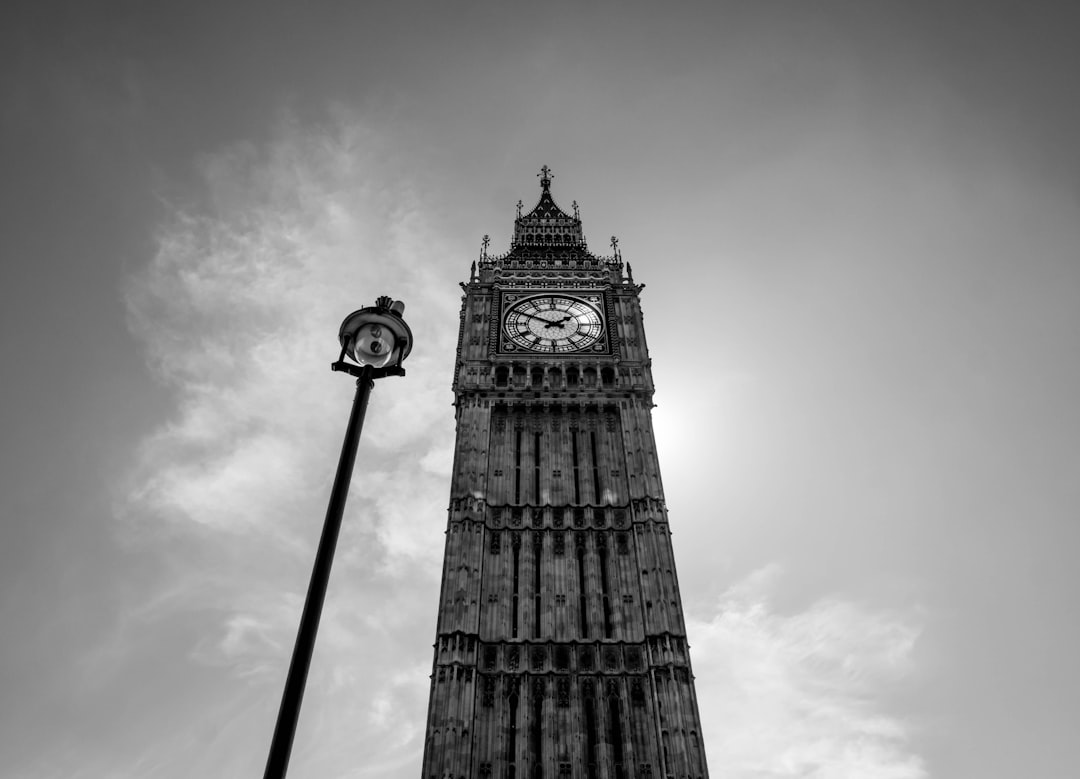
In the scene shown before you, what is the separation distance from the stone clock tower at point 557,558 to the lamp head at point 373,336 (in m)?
22.7

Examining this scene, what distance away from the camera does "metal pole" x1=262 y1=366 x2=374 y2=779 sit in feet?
21.5

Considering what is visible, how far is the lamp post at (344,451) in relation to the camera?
6684 millimetres

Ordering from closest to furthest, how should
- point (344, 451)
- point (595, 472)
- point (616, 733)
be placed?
point (344, 451), point (616, 733), point (595, 472)

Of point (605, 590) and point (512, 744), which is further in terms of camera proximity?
point (605, 590)

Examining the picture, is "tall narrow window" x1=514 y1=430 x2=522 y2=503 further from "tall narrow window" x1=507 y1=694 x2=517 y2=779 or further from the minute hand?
"tall narrow window" x1=507 y1=694 x2=517 y2=779

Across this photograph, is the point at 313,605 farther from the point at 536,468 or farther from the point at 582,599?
the point at 536,468

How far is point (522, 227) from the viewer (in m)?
62.3

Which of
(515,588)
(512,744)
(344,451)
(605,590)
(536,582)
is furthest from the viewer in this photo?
(536,582)

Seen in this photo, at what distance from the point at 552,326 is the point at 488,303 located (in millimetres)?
4333

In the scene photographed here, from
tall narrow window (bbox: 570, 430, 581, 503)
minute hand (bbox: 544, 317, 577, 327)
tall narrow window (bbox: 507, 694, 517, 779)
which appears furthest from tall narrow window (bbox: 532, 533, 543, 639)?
minute hand (bbox: 544, 317, 577, 327)

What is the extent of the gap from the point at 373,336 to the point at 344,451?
1.46 m

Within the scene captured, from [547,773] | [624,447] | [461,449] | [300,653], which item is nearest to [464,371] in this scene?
[461,449]

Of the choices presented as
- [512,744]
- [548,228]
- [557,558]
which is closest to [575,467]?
[557,558]

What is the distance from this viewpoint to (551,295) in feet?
165
